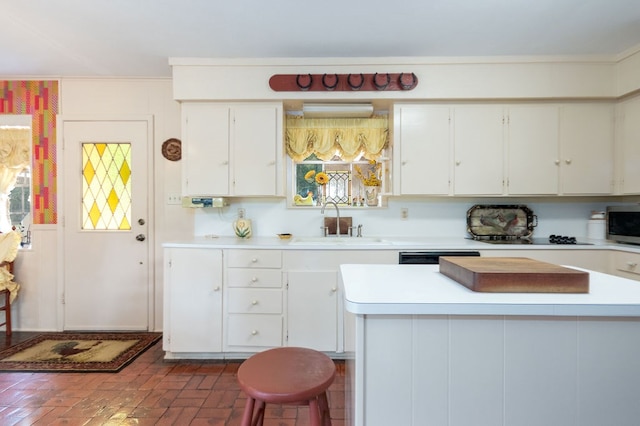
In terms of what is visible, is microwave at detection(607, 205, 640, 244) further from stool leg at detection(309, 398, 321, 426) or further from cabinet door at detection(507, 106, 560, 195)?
stool leg at detection(309, 398, 321, 426)

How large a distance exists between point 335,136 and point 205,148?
1190 millimetres

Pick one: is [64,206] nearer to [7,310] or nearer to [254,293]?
[7,310]

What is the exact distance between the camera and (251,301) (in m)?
2.31

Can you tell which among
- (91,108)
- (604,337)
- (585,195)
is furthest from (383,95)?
(91,108)

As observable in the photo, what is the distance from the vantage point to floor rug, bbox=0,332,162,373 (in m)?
2.23

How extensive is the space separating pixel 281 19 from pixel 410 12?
849 millimetres

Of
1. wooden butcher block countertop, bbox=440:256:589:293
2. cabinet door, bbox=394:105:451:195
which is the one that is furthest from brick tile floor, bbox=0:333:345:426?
cabinet door, bbox=394:105:451:195

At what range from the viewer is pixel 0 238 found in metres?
2.77

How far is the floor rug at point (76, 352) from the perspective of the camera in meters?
2.23

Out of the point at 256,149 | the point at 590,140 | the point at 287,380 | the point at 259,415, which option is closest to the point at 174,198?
the point at 256,149

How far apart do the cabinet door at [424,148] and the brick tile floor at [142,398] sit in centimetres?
165

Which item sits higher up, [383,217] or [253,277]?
[383,217]

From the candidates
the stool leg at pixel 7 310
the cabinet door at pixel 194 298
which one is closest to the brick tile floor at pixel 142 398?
the cabinet door at pixel 194 298

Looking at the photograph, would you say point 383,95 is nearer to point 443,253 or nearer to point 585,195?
point 443,253
